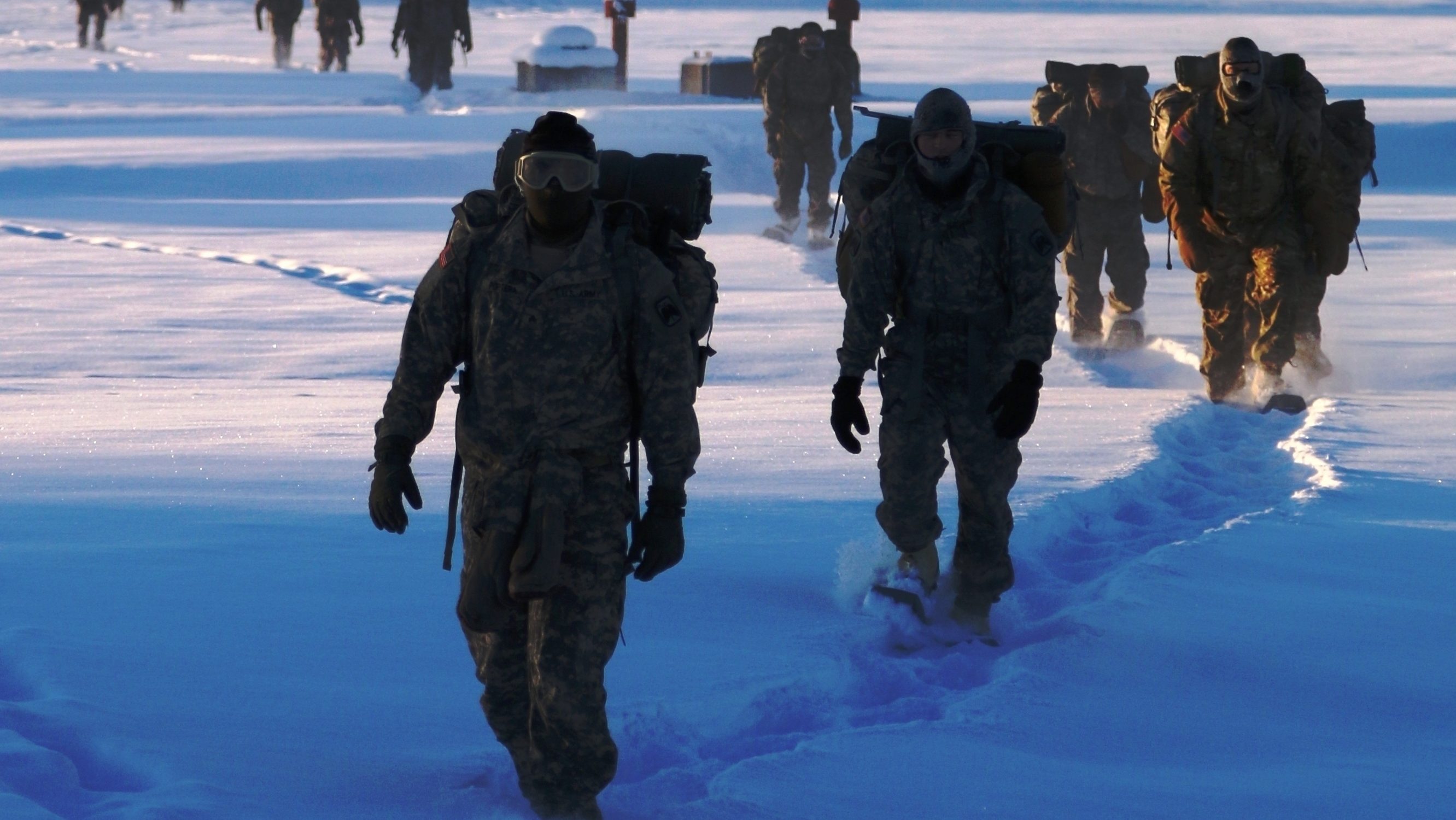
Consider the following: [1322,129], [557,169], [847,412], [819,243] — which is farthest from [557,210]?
[819,243]

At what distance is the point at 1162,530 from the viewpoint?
6.29m

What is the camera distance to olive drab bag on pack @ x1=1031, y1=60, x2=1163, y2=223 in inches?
418

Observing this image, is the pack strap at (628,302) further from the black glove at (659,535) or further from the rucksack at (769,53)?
the rucksack at (769,53)

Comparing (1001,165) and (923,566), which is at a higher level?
(1001,165)

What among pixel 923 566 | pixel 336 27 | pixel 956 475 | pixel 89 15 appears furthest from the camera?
pixel 89 15

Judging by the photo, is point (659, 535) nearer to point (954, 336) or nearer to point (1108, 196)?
point (954, 336)

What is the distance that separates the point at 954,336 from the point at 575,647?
73.8 inches

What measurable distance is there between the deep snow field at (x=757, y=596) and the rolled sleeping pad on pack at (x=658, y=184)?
4.17 feet

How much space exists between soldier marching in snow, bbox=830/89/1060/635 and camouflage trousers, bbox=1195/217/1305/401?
12.6 ft

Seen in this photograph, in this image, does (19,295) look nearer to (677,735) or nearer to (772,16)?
(677,735)

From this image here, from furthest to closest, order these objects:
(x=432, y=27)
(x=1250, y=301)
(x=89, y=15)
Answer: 1. (x=89, y=15)
2. (x=432, y=27)
3. (x=1250, y=301)

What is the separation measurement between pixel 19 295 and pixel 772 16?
34.9 meters

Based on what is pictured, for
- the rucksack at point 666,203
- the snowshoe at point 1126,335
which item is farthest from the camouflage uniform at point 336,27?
the rucksack at point 666,203

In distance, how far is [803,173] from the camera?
51.4 feet
